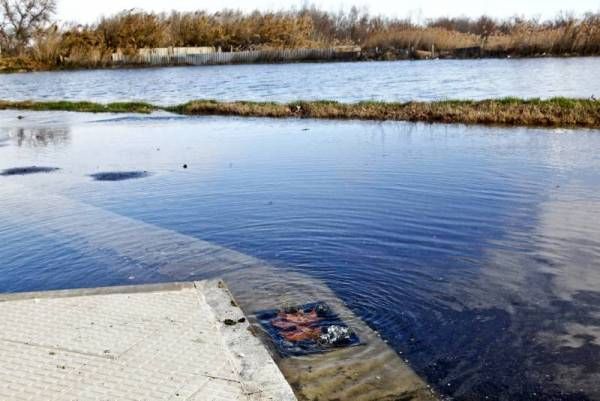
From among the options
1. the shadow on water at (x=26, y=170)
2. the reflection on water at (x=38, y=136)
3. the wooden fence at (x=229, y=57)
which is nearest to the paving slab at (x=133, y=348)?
the shadow on water at (x=26, y=170)

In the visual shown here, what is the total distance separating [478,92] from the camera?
25641 mm

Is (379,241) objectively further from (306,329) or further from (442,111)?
(442,111)

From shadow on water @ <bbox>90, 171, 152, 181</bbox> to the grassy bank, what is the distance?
9589 millimetres

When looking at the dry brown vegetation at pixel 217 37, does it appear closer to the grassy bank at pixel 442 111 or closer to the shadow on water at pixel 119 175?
the grassy bank at pixel 442 111

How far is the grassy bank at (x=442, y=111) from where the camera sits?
1752 cm

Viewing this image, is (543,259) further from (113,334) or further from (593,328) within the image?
(113,334)

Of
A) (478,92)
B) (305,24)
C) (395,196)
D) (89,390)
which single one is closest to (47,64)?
(305,24)

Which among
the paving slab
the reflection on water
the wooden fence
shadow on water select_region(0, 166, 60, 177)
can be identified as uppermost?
the wooden fence

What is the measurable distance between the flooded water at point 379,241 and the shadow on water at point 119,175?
9 cm

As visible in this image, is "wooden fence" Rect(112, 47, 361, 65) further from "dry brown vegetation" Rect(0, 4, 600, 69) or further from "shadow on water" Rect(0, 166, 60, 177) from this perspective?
"shadow on water" Rect(0, 166, 60, 177)

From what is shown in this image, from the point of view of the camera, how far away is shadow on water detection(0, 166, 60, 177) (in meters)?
13.2

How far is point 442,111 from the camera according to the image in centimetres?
1948

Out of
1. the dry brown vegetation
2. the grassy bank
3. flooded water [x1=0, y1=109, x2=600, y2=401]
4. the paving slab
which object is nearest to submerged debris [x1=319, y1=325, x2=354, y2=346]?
flooded water [x1=0, y1=109, x2=600, y2=401]

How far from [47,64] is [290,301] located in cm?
6477
